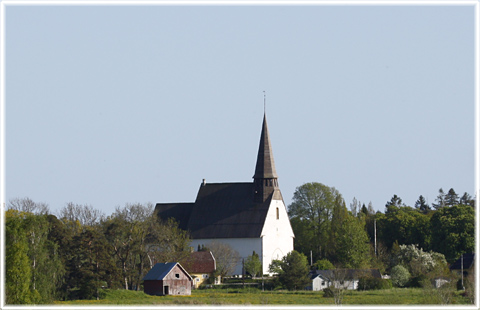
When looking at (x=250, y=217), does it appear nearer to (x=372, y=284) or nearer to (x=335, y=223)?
(x=335, y=223)

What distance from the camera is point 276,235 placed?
3031 inches

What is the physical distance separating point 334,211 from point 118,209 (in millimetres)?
19485

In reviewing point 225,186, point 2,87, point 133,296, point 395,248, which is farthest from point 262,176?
point 2,87

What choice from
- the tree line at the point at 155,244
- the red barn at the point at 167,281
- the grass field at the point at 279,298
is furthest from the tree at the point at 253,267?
the red barn at the point at 167,281

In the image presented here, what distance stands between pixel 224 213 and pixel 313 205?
10128mm

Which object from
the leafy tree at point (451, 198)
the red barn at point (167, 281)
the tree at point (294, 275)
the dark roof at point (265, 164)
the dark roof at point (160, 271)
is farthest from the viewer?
the leafy tree at point (451, 198)

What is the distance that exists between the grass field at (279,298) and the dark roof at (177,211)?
2335 centimetres

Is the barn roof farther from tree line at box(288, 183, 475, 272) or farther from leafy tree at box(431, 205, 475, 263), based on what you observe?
leafy tree at box(431, 205, 475, 263)

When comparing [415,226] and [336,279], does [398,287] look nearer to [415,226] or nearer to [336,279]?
[336,279]

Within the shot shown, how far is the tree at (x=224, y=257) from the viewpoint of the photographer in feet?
225

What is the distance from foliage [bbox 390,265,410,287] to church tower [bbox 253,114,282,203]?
17.0 metres

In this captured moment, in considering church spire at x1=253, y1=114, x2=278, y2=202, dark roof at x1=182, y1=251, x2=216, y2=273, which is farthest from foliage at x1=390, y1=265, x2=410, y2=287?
church spire at x1=253, y1=114, x2=278, y2=202

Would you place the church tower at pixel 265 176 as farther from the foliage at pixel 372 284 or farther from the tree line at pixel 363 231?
the foliage at pixel 372 284

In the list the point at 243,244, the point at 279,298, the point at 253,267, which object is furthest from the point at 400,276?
the point at 243,244
